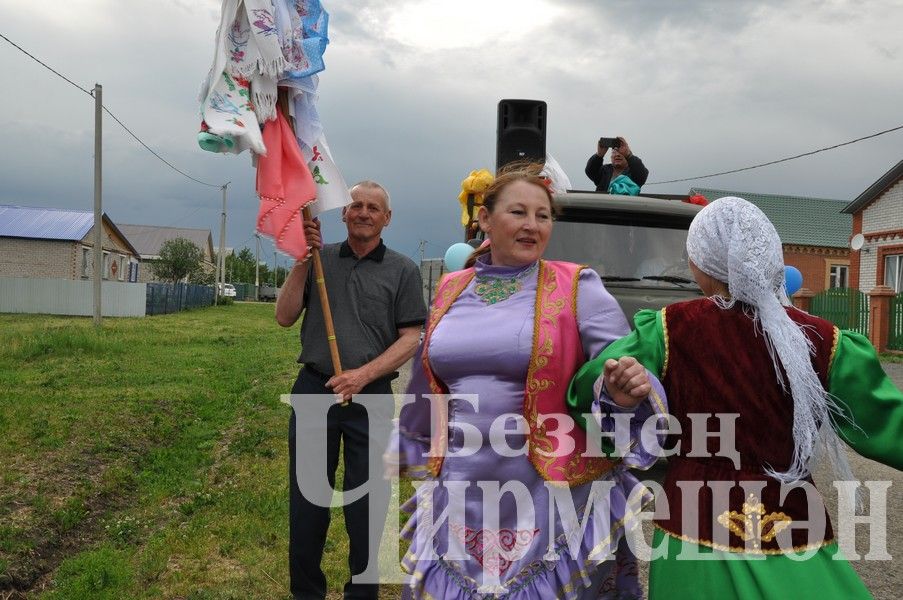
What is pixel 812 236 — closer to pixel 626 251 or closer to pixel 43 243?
pixel 626 251

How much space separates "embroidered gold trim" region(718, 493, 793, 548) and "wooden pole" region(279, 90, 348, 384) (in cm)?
185

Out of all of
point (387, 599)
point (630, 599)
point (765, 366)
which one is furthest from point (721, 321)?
point (387, 599)

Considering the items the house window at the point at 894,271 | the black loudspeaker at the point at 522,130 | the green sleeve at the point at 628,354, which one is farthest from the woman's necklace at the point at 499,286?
the house window at the point at 894,271

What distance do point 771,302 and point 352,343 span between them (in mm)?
2040

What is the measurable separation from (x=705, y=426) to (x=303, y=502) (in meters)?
2.06

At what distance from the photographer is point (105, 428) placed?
8.03 meters

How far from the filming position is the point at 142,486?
6480 mm

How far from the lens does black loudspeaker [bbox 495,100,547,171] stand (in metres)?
7.44

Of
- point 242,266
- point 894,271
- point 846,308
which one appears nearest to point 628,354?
point 846,308

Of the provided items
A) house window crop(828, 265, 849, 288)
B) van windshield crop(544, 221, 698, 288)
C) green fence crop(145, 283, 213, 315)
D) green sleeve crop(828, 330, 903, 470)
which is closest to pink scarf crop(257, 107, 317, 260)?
green sleeve crop(828, 330, 903, 470)

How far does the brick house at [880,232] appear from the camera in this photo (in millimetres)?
24562

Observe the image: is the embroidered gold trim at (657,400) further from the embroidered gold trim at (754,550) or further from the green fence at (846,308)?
the green fence at (846,308)

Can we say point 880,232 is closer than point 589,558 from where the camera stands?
No

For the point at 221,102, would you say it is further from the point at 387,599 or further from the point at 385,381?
the point at 387,599
